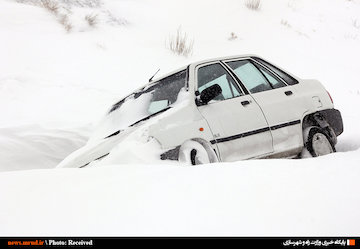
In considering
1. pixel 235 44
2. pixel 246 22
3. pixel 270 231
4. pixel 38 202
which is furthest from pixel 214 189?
pixel 246 22

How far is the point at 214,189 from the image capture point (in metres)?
2.26

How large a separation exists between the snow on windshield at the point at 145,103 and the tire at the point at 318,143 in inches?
65.0

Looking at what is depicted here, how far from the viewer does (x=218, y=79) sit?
4523 mm

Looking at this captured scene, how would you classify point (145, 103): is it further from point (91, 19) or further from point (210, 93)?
point (91, 19)

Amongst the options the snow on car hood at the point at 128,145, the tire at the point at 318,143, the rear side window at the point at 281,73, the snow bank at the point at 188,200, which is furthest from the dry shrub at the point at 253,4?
the snow bank at the point at 188,200

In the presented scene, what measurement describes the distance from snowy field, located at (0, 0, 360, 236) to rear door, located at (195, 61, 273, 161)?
895 millimetres

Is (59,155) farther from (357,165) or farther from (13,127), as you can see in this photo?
(357,165)

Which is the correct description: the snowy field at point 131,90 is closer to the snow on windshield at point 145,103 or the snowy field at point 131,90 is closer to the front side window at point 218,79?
the snow on windshield at point 145,103

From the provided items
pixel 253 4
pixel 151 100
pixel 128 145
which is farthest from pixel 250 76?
pixel 253 4

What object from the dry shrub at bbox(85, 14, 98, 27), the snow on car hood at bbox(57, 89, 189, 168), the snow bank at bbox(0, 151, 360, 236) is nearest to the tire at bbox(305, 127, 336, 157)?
the snow on car hood at bbox(57, 89, 189, 168)

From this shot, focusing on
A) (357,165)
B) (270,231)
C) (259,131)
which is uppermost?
(259,131)

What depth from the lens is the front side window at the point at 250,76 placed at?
4.68m

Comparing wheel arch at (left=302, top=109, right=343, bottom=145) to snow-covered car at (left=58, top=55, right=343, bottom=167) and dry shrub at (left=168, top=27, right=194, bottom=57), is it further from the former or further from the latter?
dry shrub at (left=168, top=27, right=194, bottom=57)

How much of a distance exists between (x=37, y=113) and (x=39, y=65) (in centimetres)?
212
